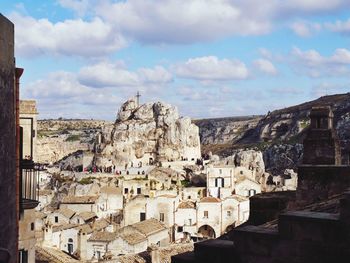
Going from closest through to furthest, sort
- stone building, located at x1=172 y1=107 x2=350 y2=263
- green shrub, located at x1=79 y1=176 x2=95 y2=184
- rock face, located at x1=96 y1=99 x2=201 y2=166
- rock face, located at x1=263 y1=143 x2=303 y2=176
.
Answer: stone building, located at x1=172 y1=107 x2=350 y2=263 → green shrub, located at x1=79 y1=176 x2=95 y2=184 → rock face, located at x1=96 y1=99 x2=201 y2=166 → rock face, located at x1=263 y1=143 x2=303 y2=176

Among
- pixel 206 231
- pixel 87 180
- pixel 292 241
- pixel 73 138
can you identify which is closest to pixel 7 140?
pixel 292 241

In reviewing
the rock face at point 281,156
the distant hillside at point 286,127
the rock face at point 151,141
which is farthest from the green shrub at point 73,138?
the rock face at point 281,156

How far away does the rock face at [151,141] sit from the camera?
107562 mm

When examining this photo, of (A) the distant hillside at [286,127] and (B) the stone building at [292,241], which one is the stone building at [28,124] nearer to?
(B) the stone building at [292,241]

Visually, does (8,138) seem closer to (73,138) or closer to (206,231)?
(206,231)

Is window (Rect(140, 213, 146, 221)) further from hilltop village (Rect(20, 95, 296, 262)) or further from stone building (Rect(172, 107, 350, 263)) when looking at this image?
stone building (Rect(172, 107, 350, 263))

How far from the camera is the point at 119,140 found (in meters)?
108

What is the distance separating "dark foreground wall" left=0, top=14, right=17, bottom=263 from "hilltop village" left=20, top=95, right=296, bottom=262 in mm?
24756

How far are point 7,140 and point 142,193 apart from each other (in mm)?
72052

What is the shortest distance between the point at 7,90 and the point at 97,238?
4485 cm

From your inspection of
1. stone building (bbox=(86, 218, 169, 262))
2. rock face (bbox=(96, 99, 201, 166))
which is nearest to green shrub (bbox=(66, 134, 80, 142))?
Result: rock face (bbox=(96, 99, 201, 166))

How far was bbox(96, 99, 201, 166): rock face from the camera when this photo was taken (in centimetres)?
10756

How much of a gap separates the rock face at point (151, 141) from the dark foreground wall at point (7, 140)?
99316 millimetres

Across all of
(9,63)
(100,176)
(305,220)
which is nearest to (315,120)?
(305,220)
